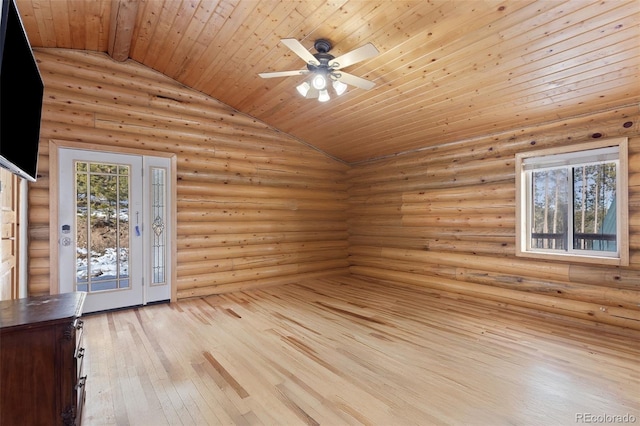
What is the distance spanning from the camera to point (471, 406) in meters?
2.14

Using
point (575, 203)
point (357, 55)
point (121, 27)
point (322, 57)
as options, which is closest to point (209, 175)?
point (121, 27)

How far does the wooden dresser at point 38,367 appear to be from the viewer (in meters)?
1.58

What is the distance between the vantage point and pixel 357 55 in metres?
2.69

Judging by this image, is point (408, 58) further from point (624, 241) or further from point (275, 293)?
point (275, 293)

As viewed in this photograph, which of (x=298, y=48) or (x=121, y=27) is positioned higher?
(x=121, y=27)

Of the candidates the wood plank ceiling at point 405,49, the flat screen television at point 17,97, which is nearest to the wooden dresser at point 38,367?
the flat screen television at point 17,97

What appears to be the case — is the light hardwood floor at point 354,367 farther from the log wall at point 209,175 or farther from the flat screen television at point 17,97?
the flat screen television at point 17,97

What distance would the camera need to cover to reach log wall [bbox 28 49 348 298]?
399 cm

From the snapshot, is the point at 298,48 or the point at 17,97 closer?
the point at 17,97

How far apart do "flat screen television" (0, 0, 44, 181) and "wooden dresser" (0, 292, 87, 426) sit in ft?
3.09

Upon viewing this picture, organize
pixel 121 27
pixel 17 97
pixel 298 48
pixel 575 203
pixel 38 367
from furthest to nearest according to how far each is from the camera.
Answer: pixel 575 203, pixel 121 27, pixel 298 48, pixel 17 97, pixel 38 367

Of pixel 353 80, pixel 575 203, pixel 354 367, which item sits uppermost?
pixel 353 80

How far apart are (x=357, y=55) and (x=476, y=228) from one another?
352cm

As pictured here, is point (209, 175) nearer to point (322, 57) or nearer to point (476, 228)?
point (322, 57)
